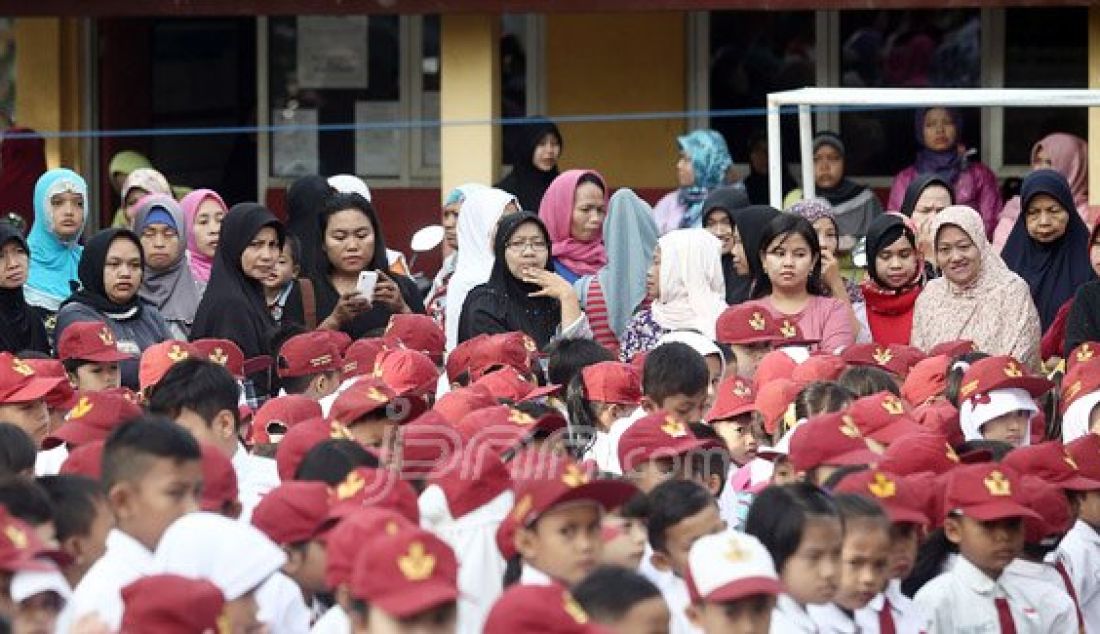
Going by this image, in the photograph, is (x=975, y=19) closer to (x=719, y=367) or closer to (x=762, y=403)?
(x=719, y=367)

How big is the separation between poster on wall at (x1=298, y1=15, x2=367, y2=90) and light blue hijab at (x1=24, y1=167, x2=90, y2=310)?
4.76 meters

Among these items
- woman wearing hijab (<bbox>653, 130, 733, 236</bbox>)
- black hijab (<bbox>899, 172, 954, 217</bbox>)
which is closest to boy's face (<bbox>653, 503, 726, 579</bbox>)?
black hijab (<bbox>899, 172, 954, 217</bbox>)

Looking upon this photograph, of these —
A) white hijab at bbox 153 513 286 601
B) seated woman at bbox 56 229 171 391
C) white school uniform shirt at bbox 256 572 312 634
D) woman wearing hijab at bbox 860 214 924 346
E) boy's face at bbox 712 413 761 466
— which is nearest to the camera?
white hijab at bbox 153 513 286 601

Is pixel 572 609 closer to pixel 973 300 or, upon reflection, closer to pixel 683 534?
pixel 683 534

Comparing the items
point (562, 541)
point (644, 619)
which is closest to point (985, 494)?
point (562, 541)

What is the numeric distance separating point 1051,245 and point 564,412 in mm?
3194

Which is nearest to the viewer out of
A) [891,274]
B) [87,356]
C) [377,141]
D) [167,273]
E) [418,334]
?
[87,356]

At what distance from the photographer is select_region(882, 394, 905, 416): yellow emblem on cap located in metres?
8.73

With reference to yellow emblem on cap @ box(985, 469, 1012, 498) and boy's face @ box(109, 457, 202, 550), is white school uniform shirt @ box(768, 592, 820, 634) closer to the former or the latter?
yellow emblem on cap @ box(985, 469, 1012, 498)

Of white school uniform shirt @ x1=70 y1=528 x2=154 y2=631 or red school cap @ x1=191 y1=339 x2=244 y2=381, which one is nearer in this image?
white school uniform shirt @ x1=70 y1=528 x2=154 y2=631

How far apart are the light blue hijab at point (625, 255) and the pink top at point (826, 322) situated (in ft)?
3.25

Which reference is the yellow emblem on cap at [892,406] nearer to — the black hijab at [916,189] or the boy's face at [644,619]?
the boy's face at [644,619]

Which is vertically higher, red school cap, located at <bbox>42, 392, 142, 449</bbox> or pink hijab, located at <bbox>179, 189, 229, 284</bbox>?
pink hijab, located at <bbox>179, 189, 229, 284</bbox>

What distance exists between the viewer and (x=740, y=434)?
9555 mm
